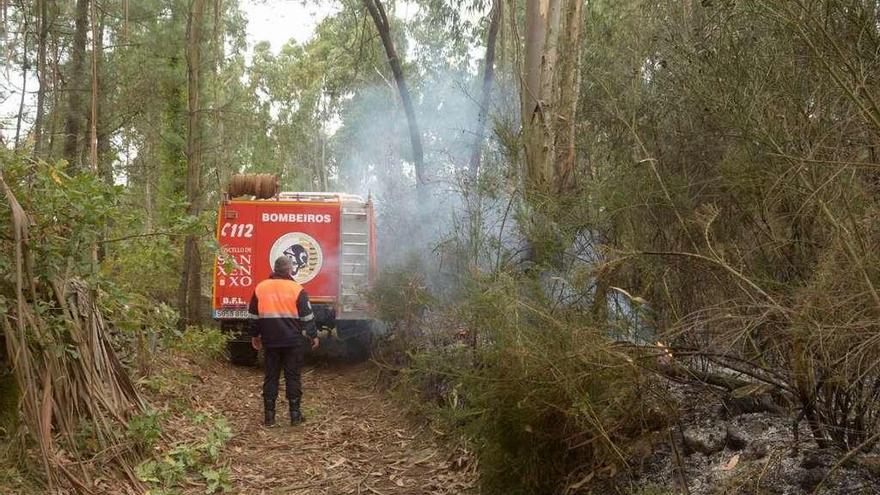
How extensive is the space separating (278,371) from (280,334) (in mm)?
389

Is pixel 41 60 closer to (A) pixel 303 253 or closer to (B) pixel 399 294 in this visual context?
(A) pixel 303 253

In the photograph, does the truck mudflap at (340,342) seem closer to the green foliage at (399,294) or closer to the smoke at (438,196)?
the smoke at (438,196)

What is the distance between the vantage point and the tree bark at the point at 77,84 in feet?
46.3

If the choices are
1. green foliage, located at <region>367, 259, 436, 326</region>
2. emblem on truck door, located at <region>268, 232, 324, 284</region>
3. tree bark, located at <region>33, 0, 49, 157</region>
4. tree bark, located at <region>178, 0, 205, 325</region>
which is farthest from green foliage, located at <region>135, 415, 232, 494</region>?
tree bark, located at <region>178, 0, 205, 325</region>

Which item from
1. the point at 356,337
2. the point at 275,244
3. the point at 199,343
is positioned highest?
the point at 275,244

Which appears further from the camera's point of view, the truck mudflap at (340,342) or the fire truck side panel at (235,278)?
the truck mudflap at (340,342)

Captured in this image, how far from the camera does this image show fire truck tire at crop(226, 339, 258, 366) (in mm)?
12336

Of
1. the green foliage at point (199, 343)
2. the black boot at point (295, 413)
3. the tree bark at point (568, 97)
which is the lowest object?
the black boot at point (295, 413)

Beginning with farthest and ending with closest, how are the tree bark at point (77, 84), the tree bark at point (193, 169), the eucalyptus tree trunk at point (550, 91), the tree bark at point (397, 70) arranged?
the tree bark at point (77, 84) < the tree bark at point (193, 169) < the tree bark at point (397, 70) < the eucalyptus tree trunk at point (550, 91)

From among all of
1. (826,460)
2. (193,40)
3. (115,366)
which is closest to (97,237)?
(115,366)

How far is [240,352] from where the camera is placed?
12.4 meters

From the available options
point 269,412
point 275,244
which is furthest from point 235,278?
point 269,412

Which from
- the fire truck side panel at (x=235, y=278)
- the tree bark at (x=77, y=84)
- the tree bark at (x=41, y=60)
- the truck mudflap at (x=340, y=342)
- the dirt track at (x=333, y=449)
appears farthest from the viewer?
the tree bark at (x=77, y=84)

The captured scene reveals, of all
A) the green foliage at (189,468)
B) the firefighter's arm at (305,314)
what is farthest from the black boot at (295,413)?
the green foliage at (189,468)
